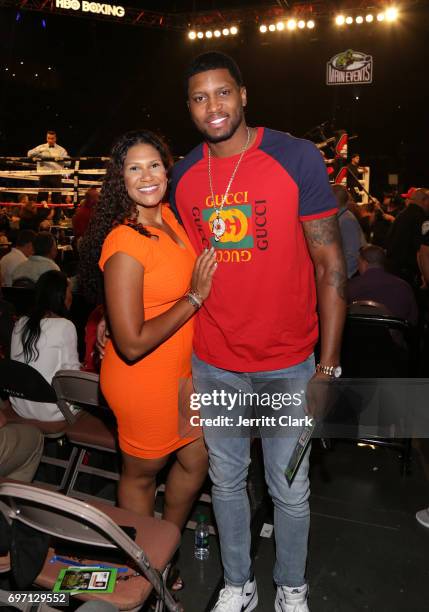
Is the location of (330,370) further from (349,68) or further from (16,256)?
(349,68)

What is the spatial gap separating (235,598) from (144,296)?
48.5 inches

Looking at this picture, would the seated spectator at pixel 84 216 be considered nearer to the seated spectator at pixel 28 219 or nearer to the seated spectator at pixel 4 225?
the seated spectator at pixel 28 219

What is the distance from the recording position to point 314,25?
11.7m

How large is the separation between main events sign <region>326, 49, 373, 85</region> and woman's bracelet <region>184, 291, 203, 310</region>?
1130cm

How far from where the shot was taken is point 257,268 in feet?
5.94

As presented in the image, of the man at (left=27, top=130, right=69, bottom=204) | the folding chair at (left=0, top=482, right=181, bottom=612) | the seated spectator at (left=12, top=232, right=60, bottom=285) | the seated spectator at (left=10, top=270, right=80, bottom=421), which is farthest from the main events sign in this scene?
the folding chair at (left=0, top=482, right=181, bottom=612)

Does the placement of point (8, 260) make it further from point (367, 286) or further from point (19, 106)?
point (19, 106)

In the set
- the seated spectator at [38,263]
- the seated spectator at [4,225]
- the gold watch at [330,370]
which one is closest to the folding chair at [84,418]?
the gold watch at [330,370]

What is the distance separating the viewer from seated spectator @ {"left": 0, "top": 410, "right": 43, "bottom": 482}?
2.44 m

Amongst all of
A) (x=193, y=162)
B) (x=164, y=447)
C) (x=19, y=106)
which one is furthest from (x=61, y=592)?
(x=19, y=106)

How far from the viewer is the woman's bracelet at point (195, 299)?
1847mm

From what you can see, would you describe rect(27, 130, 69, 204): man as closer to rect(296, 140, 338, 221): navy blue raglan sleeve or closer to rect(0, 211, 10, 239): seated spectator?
rect(0, 211, 10, 239): seated spectator

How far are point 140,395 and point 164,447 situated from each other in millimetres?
239

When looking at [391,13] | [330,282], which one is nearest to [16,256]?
[330,282]
